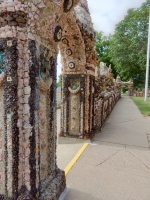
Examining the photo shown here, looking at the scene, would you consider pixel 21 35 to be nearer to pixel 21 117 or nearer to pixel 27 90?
pixel 27 90

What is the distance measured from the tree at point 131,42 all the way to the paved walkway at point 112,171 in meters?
22.4

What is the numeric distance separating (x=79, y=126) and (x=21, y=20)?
4169 millimetres

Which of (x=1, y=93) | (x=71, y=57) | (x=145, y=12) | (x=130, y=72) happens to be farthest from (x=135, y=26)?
(x=1, y=93)

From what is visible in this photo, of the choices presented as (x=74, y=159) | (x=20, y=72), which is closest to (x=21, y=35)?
(x=20, y=72)

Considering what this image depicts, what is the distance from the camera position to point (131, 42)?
26609 mm

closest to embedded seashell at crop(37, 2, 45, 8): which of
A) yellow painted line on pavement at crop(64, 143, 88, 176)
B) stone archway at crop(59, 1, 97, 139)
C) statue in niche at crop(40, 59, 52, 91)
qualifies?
statue in niche at crop(40, 59, 52, 91)

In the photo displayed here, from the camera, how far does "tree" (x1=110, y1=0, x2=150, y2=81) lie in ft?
84.2

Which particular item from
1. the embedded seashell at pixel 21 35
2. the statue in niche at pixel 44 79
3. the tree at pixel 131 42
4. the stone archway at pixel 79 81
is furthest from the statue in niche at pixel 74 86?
the tree at pixel 131 42

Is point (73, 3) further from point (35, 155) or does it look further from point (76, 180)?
point (76, 180)

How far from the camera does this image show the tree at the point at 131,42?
84.2ft

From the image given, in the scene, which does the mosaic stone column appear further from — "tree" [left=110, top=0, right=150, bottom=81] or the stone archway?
"tree" [left=110, top=0, right=150, bottom=81]

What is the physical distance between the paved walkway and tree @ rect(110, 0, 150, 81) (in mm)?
Result: 22431

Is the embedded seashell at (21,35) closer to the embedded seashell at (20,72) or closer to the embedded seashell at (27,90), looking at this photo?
the embedded seashell at (20,72)

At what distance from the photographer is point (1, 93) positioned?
2.27 meters
